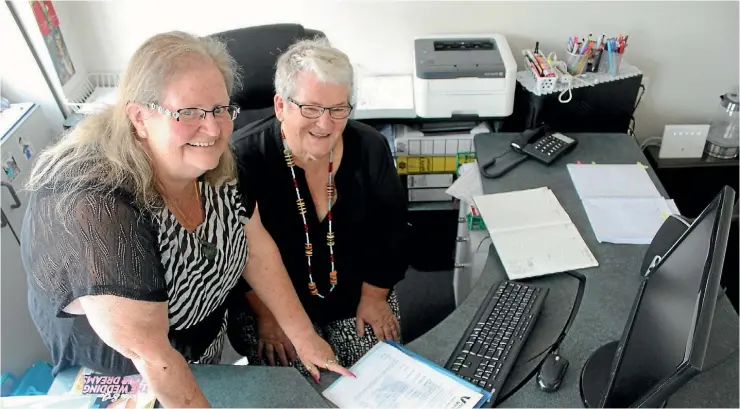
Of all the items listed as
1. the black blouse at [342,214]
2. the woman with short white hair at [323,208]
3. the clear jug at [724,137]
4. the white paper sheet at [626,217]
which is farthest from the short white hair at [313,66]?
the clear jug at [724,137]

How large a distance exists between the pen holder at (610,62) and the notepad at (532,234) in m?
0.67

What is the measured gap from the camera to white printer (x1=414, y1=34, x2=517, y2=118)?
191cm

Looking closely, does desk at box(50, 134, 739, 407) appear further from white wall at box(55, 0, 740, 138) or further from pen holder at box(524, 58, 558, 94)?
white wall at box(55, 0, 740, 138)

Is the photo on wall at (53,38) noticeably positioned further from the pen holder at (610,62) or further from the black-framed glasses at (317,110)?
the pen holder at (610,62)

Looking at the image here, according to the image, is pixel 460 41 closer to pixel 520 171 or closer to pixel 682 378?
pixel 520 171

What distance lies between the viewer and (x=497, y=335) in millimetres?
1234

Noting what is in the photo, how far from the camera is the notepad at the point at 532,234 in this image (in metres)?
1.41

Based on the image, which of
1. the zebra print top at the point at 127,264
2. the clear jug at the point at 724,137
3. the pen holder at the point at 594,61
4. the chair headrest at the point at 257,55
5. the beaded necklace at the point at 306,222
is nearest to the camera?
the zebra print top at the point at 127,264

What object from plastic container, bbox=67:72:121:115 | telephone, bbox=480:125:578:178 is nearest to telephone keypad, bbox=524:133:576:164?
telephone, bbox=480:125:578:178

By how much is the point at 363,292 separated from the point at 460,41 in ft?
3.38

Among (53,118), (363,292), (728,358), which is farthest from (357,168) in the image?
(53,118)

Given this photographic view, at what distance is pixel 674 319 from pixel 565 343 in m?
0.35

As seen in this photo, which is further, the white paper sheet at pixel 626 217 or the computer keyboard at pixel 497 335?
the white paper sheet at pixel 626 217

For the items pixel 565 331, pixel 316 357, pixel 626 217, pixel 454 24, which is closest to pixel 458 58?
pixel 454 24
